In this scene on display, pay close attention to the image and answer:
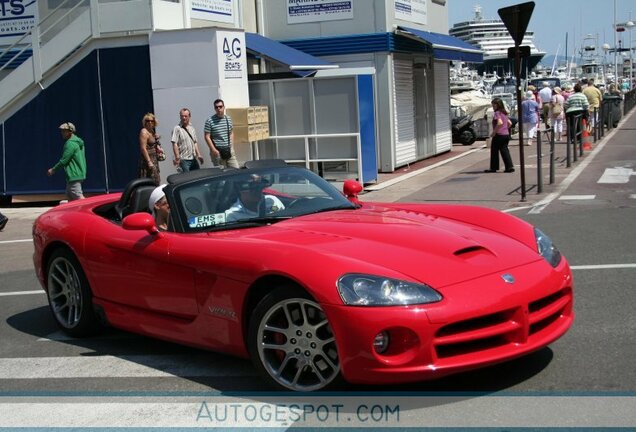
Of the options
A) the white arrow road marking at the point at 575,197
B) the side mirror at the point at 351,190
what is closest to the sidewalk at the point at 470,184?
the white arrow road marking at the point at 575,197

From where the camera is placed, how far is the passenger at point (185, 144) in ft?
46.6

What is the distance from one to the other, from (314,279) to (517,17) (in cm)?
970

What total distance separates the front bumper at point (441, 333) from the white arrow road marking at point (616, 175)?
38.5ft

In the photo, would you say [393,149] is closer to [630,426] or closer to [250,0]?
[250,0]

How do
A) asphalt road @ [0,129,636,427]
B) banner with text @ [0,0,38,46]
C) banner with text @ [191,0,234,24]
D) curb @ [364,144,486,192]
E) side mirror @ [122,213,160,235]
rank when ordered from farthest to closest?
1. banner with text @ [0,0,38,46]
2. banner with text @ [191,0,234,24]
3. curb @ [364,144,486,192]
4. side mirror @ [122,213,160,235]
5. asphalt road @ [0,129,636,427]

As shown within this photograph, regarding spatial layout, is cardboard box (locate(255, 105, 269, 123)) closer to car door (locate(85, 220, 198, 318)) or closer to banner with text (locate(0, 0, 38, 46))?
banner with text (locate(0, 0, 38, 46))

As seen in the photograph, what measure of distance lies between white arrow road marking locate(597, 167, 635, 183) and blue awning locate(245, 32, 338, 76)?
6358 mm

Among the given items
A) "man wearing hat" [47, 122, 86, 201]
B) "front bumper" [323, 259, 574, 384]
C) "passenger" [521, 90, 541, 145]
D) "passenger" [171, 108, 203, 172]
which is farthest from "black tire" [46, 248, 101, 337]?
"passenger" [521, 90, 541, 145]

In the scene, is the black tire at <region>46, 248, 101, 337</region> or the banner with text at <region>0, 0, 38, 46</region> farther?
the banner with text at <region>0, 0, 38, 46</region>

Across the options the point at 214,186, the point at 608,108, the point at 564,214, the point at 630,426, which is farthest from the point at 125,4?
the point at 608,108

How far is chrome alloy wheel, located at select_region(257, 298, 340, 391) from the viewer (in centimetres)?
454

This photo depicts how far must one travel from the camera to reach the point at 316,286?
4.44 m

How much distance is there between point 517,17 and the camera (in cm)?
1299

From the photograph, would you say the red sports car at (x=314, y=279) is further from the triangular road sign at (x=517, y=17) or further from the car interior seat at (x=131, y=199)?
the triangular road sign at (x=517, y=17)
